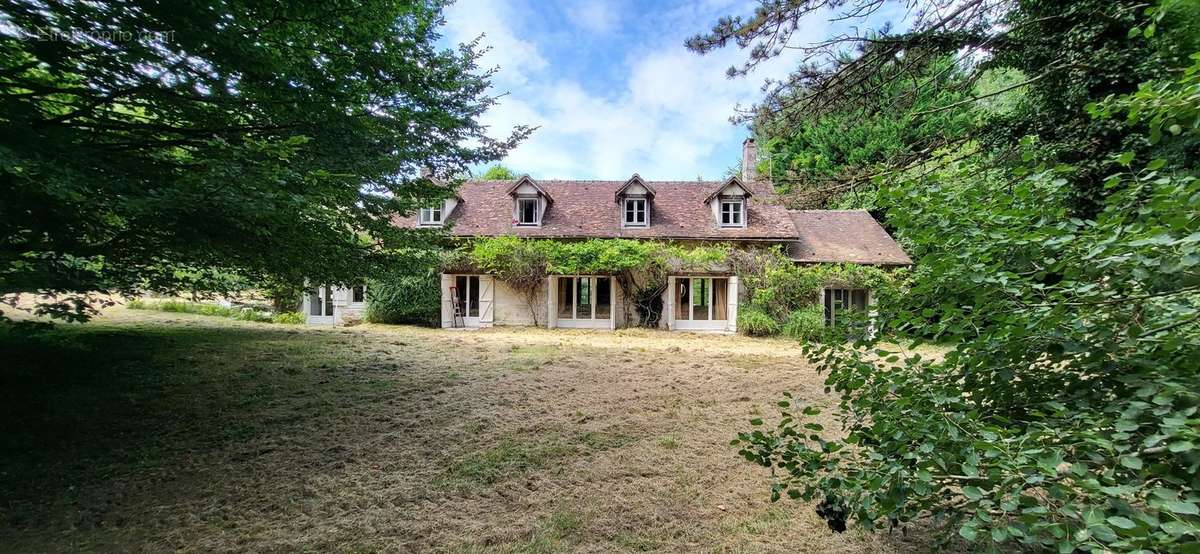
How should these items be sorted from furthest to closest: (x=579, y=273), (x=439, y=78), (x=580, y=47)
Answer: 1. (x=579, y=273)
2. (x=580, y=47)
3. (x=439, y=78)

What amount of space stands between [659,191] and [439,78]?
13.8 meters

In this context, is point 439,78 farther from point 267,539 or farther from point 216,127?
point 267,539

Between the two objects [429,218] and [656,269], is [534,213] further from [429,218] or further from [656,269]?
[656,269]

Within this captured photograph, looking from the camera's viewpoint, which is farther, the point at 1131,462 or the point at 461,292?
the point at 461,292

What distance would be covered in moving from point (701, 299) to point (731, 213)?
3.65 m

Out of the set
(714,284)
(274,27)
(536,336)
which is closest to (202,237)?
(274,27)

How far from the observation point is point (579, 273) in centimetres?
1527

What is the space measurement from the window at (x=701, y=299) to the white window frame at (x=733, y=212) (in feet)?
8.21

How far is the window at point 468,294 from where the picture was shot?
624 inches

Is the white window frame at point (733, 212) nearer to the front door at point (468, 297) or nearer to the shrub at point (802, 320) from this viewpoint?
the shrub at point (802, 320)

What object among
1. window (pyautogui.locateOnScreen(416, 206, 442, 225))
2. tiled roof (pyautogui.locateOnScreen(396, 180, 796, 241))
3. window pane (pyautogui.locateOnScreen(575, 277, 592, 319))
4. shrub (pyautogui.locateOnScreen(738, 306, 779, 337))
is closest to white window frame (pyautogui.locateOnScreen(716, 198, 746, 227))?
tiled roof (pyautogui.locateOnScreen(396, 180, 796, 241))

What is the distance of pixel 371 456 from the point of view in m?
4.41

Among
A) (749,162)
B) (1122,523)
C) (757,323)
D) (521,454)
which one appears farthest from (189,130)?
(749,162)

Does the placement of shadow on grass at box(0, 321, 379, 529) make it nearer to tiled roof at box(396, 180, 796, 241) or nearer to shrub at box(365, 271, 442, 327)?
shrub at box(365, 271, 442, 327)
